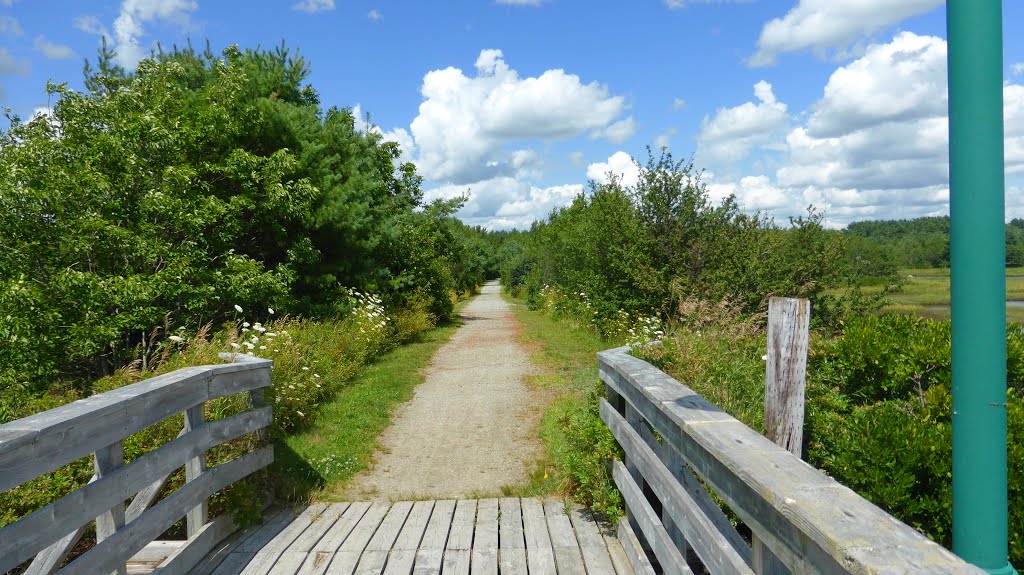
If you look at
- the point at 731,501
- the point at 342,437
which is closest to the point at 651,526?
the point at 731,501

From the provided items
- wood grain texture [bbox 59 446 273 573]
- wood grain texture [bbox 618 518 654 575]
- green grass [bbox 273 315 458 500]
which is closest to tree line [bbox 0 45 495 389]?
green grass [bbox 273 315 458 500]

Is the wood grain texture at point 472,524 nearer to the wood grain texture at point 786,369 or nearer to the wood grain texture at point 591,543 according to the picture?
the wood grain texture at point 591,543

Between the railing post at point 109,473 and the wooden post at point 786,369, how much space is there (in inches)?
141

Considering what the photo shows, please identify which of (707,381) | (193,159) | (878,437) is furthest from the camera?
(193,159)

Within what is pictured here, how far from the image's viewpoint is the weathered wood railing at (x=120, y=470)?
9.04 ft

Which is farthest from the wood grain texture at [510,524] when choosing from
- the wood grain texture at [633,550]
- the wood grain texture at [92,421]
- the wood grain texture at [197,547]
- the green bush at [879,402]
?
the wood grain texture at [92,421]

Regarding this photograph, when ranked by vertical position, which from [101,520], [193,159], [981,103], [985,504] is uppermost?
[193,159]

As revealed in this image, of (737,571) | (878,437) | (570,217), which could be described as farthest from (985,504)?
(570,217)

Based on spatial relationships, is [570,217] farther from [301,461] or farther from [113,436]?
[113,436]

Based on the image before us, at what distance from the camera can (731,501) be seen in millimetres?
2414

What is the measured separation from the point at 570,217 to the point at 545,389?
19160mm

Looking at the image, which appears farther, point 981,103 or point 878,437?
point 878,437

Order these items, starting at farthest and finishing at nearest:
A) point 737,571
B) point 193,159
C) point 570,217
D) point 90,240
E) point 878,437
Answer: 1. point 570,217
2. point 193,159
3. point 90,240
4. point 878,437
5. point 737,571

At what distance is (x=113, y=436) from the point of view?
A: 3.33 metres
